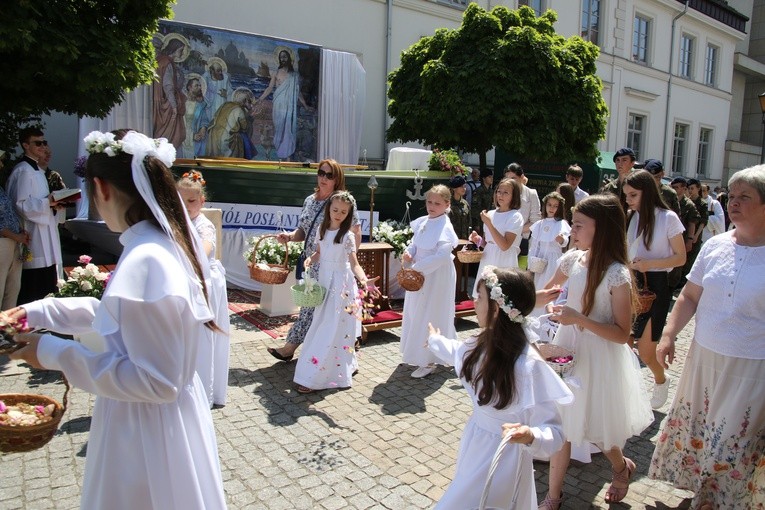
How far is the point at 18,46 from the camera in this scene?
18.9 ft

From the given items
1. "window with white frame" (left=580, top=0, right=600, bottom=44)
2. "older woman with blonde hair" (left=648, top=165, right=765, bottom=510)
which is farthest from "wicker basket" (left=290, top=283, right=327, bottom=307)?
"window with white frame" (left=580, top=0, right=600, bottom=44)

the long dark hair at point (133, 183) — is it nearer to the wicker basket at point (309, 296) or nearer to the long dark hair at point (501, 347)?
the long dark hair at point (501, 347)

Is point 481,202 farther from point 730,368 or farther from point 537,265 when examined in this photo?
point 730,368

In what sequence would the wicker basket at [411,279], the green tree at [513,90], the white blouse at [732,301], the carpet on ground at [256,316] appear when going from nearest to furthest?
the white blouse at [732,301] < the wicker basket at [411,279] < the carpet on ground at [256,316] < the green tree at [513,90]

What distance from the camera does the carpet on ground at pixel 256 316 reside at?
7.35 m

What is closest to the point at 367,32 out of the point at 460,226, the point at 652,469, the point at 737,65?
the point at 460,226

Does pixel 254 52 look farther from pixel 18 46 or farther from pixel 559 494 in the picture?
pixel 559 494

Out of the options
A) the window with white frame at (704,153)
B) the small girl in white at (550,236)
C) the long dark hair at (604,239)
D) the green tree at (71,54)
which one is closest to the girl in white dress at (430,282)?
the small girl in white at (550,236)

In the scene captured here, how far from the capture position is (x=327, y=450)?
4.20 m

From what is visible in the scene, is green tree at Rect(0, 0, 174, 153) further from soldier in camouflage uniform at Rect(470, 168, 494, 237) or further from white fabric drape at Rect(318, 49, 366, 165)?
white fabric drape at Rect(318, 49, 366, 165)

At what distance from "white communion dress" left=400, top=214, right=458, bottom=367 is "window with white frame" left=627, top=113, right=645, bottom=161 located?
22258 millimetres

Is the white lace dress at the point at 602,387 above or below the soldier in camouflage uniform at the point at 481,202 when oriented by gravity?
below

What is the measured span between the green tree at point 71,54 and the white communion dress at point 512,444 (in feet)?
18.7

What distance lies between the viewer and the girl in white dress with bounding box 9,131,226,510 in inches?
70.1
